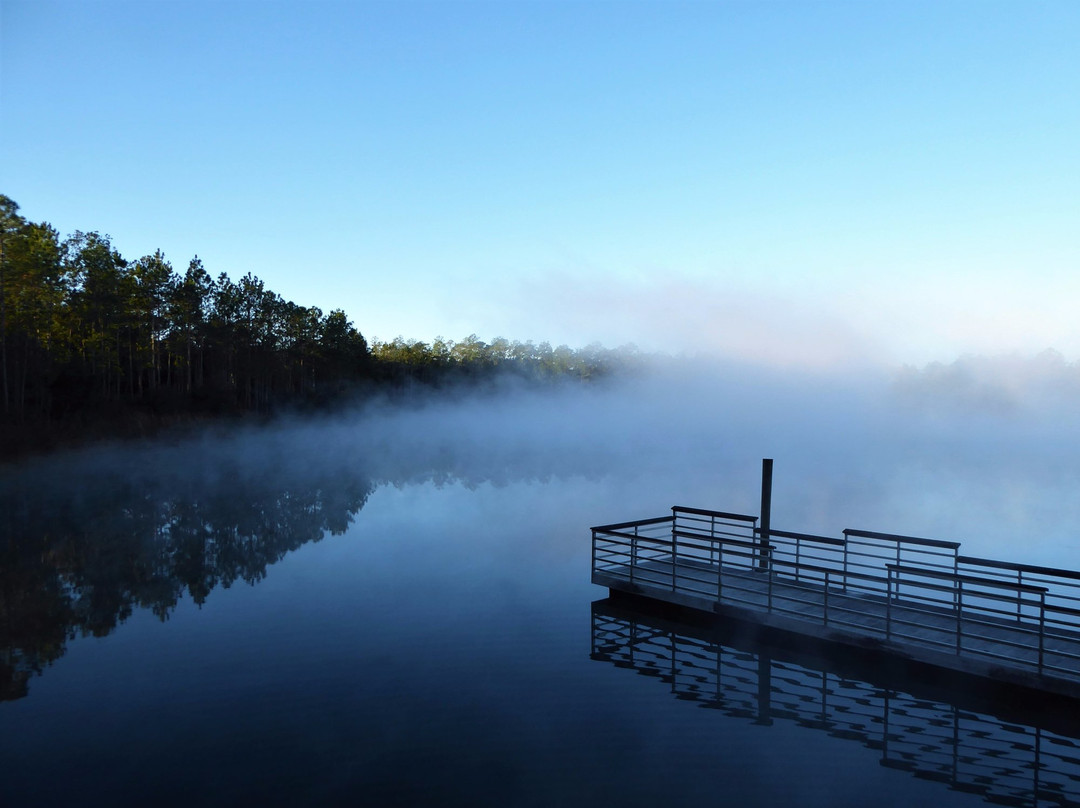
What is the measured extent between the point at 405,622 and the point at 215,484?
81.8 feet

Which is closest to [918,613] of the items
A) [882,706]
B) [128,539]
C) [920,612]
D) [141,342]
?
[920,612]

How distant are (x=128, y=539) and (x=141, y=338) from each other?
40.4 metres

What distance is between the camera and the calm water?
26.8ft

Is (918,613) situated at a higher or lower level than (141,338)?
lower

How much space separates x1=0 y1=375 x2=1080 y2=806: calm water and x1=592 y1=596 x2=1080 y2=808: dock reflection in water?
0.05m

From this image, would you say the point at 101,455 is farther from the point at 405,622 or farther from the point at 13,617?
the point at 405,622

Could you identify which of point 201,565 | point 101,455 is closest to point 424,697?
point 201,565

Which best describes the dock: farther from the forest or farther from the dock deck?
the forest

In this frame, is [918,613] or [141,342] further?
[141,342]

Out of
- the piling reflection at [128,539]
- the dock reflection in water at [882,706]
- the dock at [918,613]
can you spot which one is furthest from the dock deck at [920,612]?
the piling reflection at [128,539]

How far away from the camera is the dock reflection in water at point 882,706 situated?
27.5ft

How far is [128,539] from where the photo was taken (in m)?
22.5

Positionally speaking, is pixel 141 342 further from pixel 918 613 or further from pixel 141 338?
pixel 918 613

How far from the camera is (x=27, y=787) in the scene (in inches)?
310
